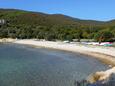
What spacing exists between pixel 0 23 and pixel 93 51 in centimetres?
10684

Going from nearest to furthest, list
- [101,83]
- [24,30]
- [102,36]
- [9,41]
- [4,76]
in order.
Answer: [101,83]
[4,76]
[102,36]
[9,41]
[24,30]

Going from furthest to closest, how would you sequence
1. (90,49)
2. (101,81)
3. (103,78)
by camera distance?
(90,49)
(103,78)
(101,81)

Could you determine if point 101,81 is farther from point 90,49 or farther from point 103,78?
point 90,49

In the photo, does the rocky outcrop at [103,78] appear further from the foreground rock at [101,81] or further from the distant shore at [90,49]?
the distant shore at [90,49]

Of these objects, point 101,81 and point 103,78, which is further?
point 103,78

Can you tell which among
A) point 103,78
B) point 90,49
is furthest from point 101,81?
point 90,49

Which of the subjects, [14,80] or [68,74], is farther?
[68,74]

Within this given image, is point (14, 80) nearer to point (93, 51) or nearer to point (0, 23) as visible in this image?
point (93, 51)

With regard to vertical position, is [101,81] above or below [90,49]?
above

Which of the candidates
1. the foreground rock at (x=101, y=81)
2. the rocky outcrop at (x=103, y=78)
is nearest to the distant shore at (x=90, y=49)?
the rocky outcrop at (x=103, y=78)

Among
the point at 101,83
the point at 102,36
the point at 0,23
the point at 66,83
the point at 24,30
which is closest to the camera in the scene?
the point at 101,83

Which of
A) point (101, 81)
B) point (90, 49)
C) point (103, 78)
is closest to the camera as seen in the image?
point (101, 81)

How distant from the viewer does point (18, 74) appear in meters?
34.8

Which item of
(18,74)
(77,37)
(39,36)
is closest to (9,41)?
(39,36)
